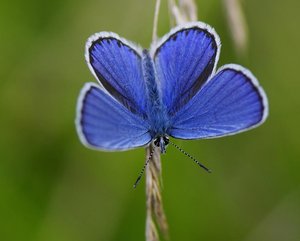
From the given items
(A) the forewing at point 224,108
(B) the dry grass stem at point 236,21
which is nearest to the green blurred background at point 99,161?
(B) the dry grass stem at point 236,21

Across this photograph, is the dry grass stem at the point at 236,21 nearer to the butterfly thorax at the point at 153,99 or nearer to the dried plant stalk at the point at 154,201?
the butterfly thorax at the point at 153,99

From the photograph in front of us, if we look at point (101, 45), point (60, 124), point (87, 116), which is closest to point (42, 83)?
point (60, 124)

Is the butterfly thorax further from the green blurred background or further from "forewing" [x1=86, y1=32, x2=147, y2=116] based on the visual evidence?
the green blurred background

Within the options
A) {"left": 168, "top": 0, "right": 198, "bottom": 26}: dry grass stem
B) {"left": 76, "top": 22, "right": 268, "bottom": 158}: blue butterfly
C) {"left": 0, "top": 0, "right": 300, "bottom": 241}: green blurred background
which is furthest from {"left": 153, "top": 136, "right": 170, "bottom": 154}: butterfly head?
{"left": 0, "top": 0, "right": 300, "bottom": 241}: green blurred background

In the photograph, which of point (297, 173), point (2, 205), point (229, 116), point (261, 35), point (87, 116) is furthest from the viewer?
point (261, 35)

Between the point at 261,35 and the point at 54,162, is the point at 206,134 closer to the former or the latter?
the point at 54,162
